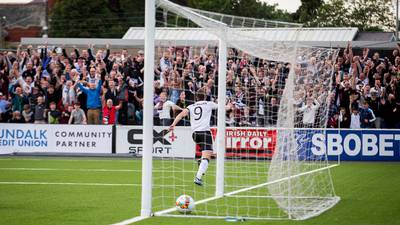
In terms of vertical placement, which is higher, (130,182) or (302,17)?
(302,17)

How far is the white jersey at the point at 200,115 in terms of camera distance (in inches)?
716

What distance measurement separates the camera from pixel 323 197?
637 inches

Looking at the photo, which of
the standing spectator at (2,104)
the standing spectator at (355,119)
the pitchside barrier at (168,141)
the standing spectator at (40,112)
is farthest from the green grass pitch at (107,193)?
the standing spectator at (2,104)

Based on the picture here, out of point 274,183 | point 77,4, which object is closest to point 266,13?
point 77,4

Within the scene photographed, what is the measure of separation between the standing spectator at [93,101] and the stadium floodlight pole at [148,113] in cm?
1610

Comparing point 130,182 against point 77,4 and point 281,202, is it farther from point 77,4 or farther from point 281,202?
point 77,4

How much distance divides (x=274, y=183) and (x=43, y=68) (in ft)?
57.6

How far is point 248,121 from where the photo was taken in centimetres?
2583

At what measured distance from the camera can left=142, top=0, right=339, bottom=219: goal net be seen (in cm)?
1400

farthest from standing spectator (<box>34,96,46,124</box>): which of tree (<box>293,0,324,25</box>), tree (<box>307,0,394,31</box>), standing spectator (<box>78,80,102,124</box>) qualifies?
tree (<box>293,0,324,25</box>)

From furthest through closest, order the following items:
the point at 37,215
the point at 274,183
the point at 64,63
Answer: the point at 64,63
the point at 274,183
the point at 37,215

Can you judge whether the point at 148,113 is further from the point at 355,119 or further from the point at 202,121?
the point at 355,119

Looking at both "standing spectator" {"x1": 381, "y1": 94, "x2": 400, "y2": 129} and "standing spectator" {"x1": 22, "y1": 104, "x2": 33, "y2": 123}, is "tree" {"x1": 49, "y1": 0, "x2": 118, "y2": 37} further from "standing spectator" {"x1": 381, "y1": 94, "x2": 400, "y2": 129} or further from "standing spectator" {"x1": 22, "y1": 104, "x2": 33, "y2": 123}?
"standing spectator" {"x1": 381, "y1": 94, "x2": 400, "y2": 129}

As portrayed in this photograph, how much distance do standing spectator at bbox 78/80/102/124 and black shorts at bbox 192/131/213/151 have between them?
440 inches
